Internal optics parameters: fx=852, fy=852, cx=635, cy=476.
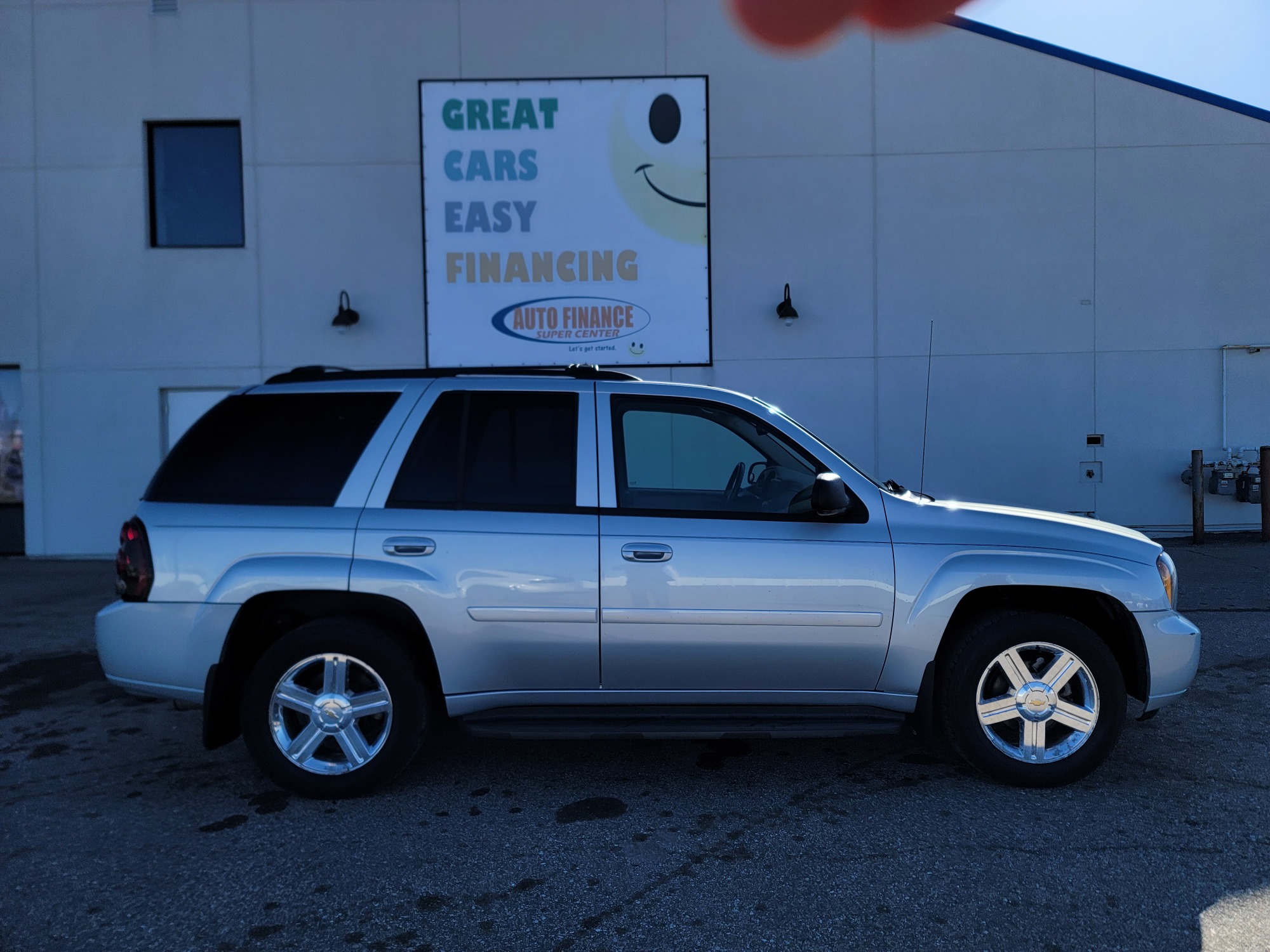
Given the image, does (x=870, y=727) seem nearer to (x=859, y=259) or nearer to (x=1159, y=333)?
(x=859, y=259)

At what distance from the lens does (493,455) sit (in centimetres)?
389

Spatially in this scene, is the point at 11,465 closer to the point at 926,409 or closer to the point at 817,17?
the point at 926,409

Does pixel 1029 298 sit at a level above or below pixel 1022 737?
above

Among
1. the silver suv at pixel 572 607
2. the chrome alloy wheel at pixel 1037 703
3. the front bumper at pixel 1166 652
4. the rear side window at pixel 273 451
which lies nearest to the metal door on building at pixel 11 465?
the rear side window at pixel 273 451

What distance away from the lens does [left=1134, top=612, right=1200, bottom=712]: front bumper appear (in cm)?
382

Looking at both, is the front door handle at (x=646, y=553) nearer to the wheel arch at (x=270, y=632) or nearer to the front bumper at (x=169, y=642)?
the wheel arch at (x=270, y=632)

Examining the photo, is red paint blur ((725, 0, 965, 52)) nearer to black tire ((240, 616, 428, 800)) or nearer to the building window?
the building window

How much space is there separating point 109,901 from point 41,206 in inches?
449

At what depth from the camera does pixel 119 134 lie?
1124 centimetres

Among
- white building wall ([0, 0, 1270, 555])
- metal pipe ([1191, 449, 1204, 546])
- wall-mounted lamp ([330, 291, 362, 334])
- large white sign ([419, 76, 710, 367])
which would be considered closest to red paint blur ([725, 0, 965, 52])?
white building wall ([0, 0, 1270, 555])

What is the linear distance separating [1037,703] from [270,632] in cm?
349

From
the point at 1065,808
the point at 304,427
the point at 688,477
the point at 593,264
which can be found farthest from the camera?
the point at 593,264

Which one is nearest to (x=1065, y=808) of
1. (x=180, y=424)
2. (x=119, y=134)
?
(x=180, y=424)

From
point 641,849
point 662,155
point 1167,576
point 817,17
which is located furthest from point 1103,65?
point 641,849
